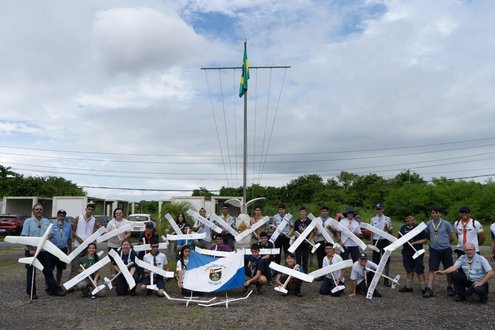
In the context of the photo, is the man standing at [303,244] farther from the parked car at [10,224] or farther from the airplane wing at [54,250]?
the parked car at [10,224]

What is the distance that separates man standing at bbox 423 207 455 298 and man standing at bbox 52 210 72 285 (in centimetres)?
701

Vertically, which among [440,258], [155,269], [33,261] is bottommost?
[155,269]

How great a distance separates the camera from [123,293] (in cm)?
832

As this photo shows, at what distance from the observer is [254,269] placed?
8773mm

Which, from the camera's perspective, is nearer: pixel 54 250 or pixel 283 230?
pixel 54 250

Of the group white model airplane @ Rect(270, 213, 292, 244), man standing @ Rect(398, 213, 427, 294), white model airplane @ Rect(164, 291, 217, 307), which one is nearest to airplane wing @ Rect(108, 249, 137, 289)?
white model airplane @ Rect(164, 291, 217, 307)

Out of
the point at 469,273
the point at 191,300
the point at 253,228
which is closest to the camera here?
the point at 191,300

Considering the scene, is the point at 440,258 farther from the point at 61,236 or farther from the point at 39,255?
the point at 39,255

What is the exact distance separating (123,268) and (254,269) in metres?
2.52

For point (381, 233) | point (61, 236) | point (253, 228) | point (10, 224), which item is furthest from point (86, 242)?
point (10, 224)

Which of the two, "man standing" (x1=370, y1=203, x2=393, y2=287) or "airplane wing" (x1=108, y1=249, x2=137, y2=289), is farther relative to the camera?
"man standing" (x1=370, y1=203, x2=393, y2=287)

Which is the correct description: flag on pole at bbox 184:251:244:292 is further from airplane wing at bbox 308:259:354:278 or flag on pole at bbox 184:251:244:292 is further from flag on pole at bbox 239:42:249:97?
flag on pole at bbox 239:42:249:97

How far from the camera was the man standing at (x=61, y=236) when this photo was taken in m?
8.67

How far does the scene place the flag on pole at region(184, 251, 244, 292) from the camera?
802cm
